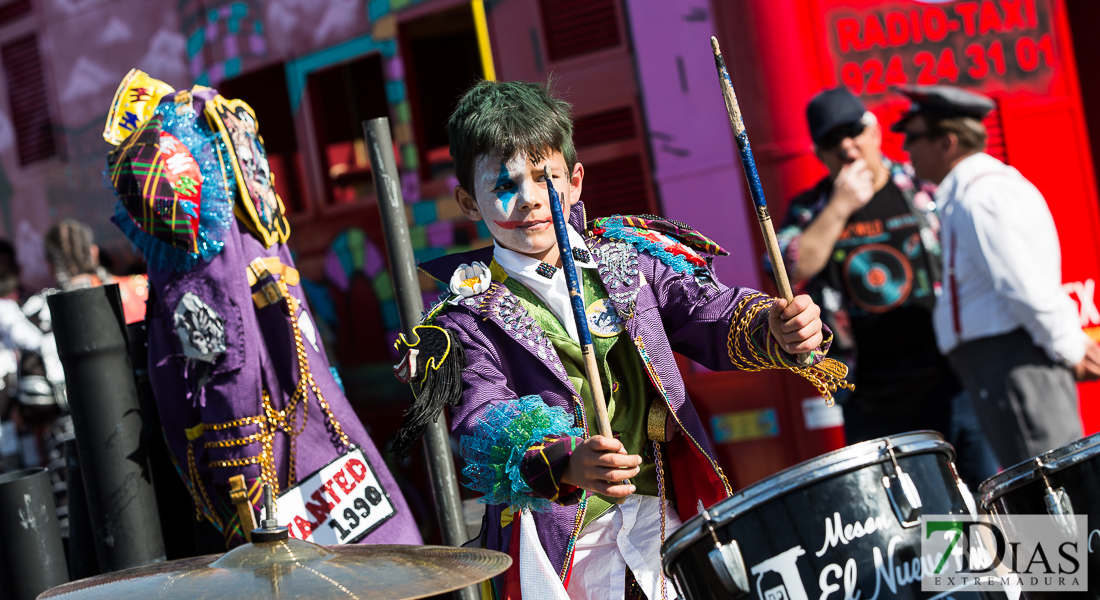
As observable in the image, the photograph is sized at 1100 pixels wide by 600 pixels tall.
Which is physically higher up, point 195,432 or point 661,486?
point 195,432

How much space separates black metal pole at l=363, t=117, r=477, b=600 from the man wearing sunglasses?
2.00 m

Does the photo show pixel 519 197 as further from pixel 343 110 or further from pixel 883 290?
pixel 343 110

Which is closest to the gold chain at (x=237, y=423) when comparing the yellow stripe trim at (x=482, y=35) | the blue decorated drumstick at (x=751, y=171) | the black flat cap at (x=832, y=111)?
the blue decorated drumstick at (x=751, y=171)

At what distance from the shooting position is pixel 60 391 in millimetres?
5535

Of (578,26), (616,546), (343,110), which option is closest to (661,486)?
(616,546)

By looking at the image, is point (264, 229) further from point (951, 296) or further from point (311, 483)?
point (951, 296)

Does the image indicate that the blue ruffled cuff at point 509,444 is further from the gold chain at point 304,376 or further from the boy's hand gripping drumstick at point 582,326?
the gold chain at point 304,376

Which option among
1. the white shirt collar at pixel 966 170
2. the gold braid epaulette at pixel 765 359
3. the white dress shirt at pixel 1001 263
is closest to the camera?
the gold braid epaulette at pixel 765 359

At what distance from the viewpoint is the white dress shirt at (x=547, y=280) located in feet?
7.30

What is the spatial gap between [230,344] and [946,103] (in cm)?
300

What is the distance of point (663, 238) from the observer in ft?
7.75

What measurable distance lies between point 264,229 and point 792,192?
230 cm

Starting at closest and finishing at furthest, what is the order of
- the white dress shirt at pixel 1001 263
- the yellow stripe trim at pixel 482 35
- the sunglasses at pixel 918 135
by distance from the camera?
the white dress shirt at pixel 1001 263 → the sunglasses at pixel 918 135 → the yellow stripe trim at pixel 482 35

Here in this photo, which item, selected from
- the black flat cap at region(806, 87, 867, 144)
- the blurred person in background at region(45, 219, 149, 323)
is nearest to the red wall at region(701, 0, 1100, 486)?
the black flat cap at region(806, 87, 867, 144)
